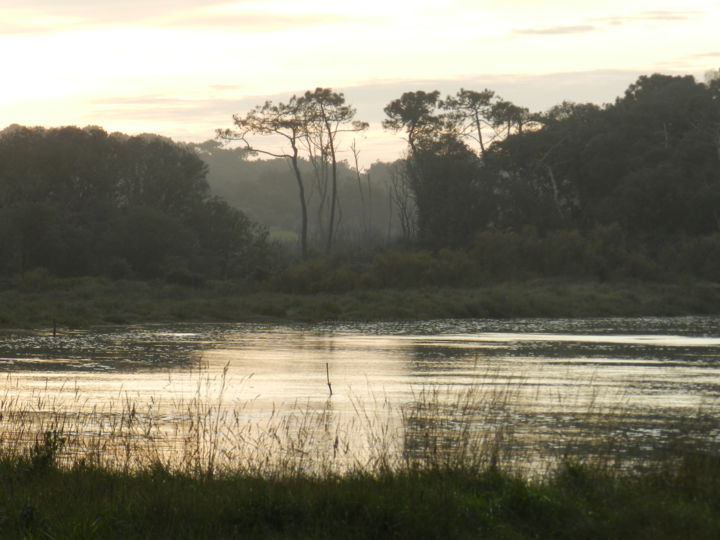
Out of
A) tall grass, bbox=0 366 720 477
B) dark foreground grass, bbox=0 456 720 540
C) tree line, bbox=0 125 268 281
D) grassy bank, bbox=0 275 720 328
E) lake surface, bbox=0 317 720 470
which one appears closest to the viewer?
dark foreground grass, bbox=0 456 720 540

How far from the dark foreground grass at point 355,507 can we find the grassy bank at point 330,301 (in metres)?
40.2

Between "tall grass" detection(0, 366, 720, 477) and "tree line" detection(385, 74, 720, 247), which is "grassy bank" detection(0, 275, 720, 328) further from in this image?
"tall grass" detection(0, 366, 720, 477)

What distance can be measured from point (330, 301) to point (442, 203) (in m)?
27.2

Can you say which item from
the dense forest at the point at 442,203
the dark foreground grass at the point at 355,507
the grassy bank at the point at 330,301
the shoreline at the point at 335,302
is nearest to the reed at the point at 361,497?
the dark foreground grass at the point at 355,507

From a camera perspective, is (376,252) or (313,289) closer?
(313,289)

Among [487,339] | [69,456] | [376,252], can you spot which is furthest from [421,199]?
[69,456]

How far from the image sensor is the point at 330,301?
6119cm

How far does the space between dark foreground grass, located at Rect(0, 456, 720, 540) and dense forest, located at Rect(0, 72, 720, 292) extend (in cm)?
5667

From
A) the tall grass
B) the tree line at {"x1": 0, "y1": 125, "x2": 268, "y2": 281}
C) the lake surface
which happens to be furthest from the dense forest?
the tall grass

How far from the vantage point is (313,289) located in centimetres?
6844

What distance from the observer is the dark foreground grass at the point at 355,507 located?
34.0 feet

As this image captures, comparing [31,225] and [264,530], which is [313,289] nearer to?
[31,225]

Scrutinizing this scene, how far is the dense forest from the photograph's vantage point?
239 feet

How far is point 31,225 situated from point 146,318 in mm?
21126
